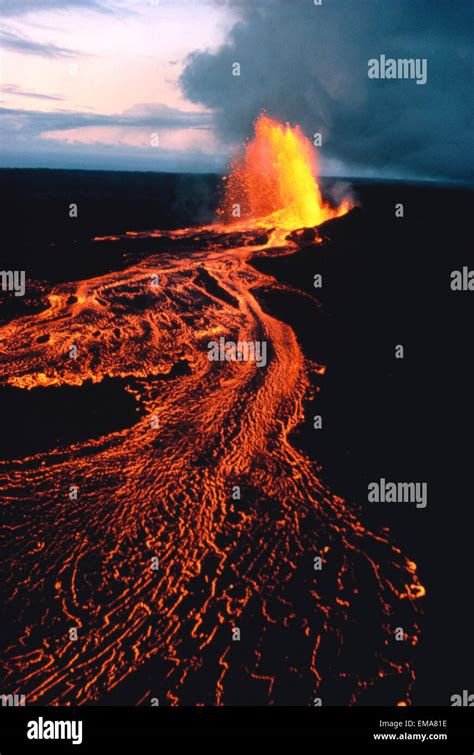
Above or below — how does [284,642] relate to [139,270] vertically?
below

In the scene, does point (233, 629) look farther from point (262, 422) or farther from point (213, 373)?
point (213, 373)

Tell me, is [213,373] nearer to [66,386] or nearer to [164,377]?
[164,377]

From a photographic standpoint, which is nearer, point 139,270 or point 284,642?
point 284,642

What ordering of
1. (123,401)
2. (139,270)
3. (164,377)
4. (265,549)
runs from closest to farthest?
(265,549)
(123,401)
(164,377)
(139,270)

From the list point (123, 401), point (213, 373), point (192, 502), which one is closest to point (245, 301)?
point (213, 373)

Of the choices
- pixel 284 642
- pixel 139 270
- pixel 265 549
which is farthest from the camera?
pixel 139 270

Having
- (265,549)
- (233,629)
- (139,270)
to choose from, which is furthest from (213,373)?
(139,270)
